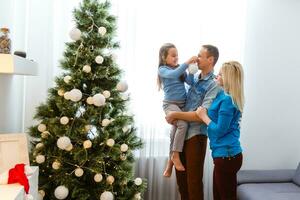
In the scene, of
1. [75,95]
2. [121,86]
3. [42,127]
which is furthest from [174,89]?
[42,127]

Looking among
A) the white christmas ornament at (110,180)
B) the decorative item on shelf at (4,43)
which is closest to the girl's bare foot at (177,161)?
the white christmas ornament at (110,180)

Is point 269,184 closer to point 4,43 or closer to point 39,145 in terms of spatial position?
point 39,145

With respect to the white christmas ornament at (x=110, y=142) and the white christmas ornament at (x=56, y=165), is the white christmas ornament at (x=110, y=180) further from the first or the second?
the white christmas ornament at (x=56, y=165)

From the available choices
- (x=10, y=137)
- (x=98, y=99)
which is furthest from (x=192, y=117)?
(x=10, y=137)

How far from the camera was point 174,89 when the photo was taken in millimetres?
2559

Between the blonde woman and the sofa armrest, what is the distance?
29.9 inches

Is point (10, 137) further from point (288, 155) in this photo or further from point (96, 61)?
point (288, 155)

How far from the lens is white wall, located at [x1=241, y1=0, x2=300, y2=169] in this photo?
3.33 m

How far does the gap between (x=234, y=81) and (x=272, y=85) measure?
1.34 metres

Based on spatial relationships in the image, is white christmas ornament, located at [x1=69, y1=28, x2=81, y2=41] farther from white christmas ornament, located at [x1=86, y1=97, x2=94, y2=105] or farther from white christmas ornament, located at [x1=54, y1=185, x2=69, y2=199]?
white christmas ornament, located at [x1=54, y1=185, x2=69, y2=199]

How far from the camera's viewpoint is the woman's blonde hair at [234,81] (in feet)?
7.39

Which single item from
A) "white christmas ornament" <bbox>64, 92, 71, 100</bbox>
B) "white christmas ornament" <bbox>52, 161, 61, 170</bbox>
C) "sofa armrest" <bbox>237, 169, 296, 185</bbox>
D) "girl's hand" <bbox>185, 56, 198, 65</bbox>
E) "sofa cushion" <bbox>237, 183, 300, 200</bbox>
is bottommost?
"sofa cushion" <bbox>237, 183, 300, 200</bbox>

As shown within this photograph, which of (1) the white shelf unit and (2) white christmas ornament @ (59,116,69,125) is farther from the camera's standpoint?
(2) white christmas ornament @ (59,116,69,125)

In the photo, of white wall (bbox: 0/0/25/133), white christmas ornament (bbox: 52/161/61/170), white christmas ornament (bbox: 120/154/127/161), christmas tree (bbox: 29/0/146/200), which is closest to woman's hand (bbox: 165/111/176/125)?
christmas tree (bbox: 29/0/146/200)
